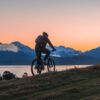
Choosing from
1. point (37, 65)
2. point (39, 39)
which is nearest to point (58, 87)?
point (39, 39)

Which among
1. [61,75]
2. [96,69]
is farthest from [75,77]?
[96,69]

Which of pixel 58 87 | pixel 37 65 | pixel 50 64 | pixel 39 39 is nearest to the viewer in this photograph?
pixel 58 87

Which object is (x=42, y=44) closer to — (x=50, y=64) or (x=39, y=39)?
(x=39, y=39)

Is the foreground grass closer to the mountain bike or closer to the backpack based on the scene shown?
the backpack

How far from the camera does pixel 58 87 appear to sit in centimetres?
2502

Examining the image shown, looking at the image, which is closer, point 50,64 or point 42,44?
point 42,44

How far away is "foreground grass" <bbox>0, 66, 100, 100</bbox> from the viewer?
2283 cm

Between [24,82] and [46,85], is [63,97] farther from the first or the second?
[24,82]

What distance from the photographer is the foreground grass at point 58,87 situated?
22.8m

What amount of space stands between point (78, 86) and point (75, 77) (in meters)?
2.81

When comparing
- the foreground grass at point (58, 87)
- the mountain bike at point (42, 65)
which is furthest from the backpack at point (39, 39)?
the foreground grass at point (58, 87)

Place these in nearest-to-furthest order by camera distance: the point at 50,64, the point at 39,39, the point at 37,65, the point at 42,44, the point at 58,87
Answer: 1. the point at 58,87
2. the point at 39,39
3. the point at 42,44
4. the point at 37,65
5. the point at 50,64

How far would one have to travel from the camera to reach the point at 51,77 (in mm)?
27688

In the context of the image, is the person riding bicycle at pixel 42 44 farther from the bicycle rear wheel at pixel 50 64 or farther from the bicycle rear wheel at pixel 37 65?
the bicycle rear wheel at pixel 50 64
